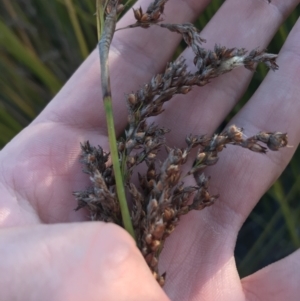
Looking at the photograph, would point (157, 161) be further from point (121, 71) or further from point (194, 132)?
point (121, 71)

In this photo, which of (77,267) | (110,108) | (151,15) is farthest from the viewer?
(151,15)

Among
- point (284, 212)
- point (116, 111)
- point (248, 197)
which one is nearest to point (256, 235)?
point (284, 212)

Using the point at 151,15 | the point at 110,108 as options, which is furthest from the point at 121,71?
the point at 110,108

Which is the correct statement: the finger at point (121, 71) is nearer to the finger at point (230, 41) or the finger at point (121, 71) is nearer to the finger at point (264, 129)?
the finger at point (230, 41)

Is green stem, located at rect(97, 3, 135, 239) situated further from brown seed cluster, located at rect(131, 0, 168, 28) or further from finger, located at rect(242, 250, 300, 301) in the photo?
finger, located at rect(242, 250, 300, 301)

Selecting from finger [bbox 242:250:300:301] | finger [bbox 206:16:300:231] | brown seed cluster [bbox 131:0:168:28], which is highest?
brown seed cluster [bbox 131:0:168:28]

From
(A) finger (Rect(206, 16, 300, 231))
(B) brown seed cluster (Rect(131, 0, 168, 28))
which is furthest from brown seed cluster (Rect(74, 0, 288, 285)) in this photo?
(A) finger (Rect(206, 16, 300, 231))

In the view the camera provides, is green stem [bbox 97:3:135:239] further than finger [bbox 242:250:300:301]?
No

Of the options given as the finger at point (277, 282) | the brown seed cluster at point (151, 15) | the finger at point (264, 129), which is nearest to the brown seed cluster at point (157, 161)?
the brown seed cluster at point (151, 15)
